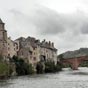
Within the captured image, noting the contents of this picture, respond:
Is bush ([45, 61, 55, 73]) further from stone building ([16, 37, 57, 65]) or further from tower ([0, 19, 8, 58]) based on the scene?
tower ([0, 19, 8, 58])

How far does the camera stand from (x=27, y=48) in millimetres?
163500

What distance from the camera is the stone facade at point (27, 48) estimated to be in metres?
146

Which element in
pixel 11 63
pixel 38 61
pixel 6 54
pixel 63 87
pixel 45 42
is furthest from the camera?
pixel 45 42

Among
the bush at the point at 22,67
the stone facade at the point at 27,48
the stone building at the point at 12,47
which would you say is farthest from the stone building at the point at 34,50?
the bush at the point at 22,67

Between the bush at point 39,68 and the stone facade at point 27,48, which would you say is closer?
the stone facade at point 27,48

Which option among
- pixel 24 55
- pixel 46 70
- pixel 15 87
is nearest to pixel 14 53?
pixel 24 55

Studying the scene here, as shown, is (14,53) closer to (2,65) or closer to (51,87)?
(2,65)

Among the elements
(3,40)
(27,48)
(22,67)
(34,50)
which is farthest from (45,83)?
Answer: (34,50)

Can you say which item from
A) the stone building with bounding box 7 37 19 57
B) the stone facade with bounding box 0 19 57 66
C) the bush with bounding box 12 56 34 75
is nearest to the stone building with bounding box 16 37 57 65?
the stone facade with bounding box 0 19 57 66

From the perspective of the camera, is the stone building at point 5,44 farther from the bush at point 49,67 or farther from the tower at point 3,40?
the bush at point 49,67

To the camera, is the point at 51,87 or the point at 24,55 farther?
the point at 24,55

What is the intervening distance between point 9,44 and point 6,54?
25.5 ft

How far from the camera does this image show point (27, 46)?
165 meters

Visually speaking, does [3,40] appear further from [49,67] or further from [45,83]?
[45,83]
